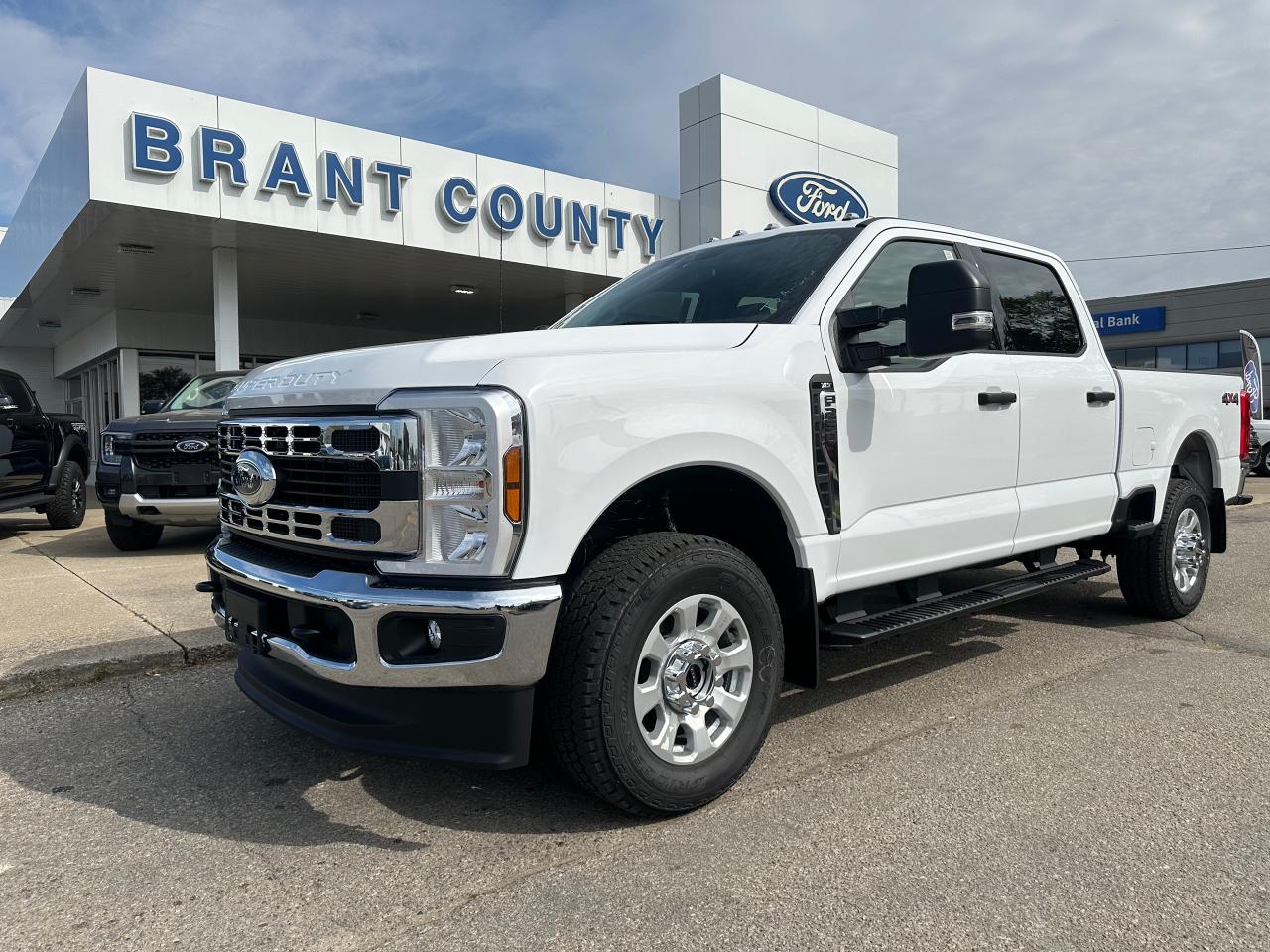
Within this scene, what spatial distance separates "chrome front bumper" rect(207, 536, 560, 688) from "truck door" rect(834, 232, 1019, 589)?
1.32 m

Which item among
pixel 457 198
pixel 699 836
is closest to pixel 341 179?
pixel 457 198

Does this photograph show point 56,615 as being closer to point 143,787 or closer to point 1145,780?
point 143,787

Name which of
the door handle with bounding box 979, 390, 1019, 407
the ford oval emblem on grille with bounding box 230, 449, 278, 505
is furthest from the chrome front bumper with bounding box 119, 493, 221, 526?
the door handle with bounding box 979, 390, 1019, 407

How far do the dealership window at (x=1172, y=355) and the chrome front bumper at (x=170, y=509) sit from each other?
4220cm

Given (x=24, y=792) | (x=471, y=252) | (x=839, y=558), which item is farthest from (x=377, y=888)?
(x=471, y=252)

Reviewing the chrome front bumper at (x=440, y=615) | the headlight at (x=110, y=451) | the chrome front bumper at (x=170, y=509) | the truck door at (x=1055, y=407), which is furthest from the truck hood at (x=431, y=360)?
the headlight at (x=110, y=451)

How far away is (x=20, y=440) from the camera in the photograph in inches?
359

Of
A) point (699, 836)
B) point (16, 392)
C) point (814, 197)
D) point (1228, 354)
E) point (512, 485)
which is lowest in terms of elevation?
point (699, 836)

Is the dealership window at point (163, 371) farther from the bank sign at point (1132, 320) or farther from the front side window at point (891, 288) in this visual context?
the bank sign at point (1132, 320)

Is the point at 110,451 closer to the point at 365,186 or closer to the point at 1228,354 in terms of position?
the point at 365,186

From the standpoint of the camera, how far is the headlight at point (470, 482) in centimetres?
247

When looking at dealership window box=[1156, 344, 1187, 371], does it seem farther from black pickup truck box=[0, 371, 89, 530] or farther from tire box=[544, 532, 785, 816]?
tire box=[544, 532, 785, 816]

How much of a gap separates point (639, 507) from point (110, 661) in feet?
9.51

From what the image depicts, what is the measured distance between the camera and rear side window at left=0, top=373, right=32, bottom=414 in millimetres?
9164
